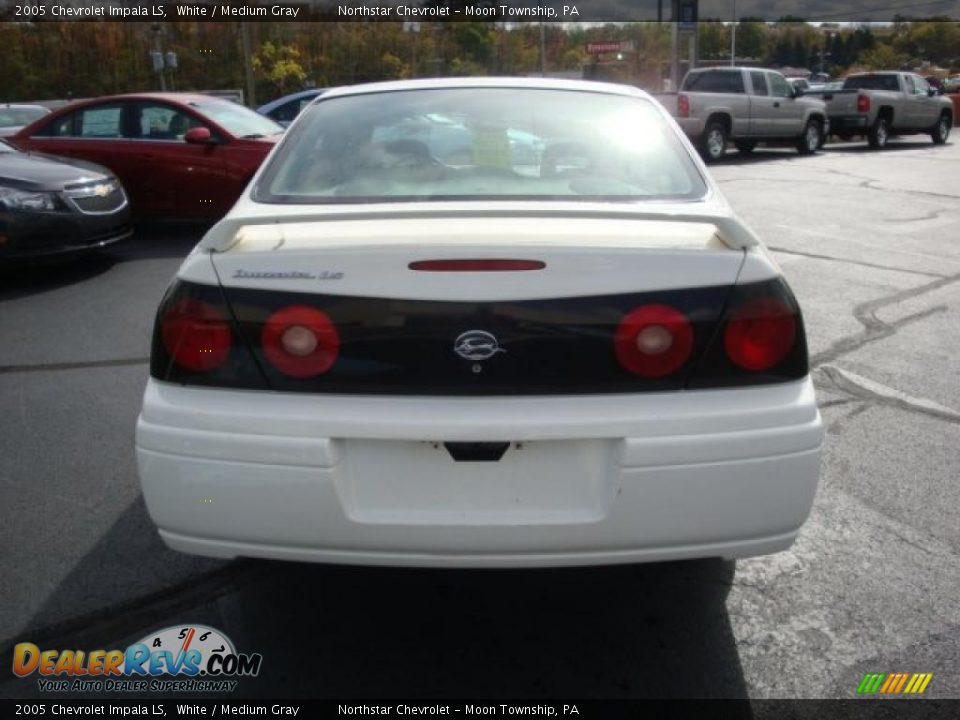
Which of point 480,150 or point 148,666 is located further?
point 480,150

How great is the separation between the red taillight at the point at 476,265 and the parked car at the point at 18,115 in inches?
615

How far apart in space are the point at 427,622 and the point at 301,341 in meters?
1.01

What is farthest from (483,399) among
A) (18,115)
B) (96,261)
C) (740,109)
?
(740,109)

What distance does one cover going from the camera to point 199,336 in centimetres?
231

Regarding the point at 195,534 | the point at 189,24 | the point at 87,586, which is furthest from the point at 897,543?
the point at 189,24

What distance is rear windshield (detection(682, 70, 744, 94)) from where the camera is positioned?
19.1 m

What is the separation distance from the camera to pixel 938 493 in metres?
3.51

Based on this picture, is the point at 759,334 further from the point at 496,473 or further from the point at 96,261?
the point at 96,261

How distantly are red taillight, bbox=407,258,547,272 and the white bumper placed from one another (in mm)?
320

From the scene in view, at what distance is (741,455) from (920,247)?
7.59m

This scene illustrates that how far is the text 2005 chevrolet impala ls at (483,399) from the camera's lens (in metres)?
2.19

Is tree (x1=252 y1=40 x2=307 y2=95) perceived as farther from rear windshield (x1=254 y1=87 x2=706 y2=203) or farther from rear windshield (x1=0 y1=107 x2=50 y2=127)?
rear windshield (x1=254 y1=87 x2=706 y2=203)

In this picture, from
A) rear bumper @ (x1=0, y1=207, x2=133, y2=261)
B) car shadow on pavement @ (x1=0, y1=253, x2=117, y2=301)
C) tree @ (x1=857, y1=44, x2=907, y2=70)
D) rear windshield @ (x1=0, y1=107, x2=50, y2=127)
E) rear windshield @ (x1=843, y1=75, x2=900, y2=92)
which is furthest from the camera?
tree @ (x1=857, y1=44, x2=907, y2=70)

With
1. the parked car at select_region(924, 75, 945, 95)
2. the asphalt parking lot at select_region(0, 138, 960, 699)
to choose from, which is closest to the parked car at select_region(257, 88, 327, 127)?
the asphalt parking lot at select_region(0, 138, 960, 699)
